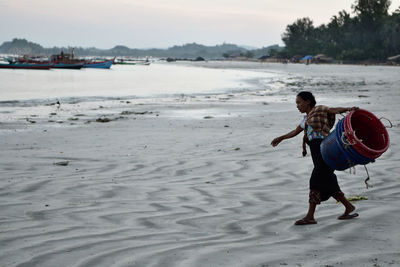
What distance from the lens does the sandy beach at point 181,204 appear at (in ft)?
11.3

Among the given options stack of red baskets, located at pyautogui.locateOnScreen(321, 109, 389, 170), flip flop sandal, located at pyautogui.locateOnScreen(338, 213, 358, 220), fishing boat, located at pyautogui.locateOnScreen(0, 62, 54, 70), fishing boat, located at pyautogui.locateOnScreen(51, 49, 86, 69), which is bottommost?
flip flop sandal, located at pyautogui.locateOnScreen(338, 213, 358, 220)

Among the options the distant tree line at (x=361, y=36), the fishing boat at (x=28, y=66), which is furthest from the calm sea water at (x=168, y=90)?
the distant tree line at (x=361, y=36)

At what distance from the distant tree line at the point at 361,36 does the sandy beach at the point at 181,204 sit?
89719 millimetres

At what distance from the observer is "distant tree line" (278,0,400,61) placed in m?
91.7

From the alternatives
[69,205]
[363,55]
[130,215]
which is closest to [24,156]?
[69,205]

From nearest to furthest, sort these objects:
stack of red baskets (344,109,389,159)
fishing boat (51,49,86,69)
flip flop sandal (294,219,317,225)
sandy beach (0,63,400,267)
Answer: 1. sandy beach (0,63,400,267)
2. stack of red baskets (344,109,389,159)
3. flip flop sandal (294,219,317,225)
4. fishing boat (51,49,86,69)

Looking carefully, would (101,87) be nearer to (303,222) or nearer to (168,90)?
(168,90)

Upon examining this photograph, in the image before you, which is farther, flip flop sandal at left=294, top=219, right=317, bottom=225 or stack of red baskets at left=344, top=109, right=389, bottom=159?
flip flop sandal at left=294, top=219, right=317, bottom=225

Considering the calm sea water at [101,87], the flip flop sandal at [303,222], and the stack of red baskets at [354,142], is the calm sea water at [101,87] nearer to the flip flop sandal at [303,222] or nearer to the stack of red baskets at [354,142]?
the flip flop sandal at [303,222]

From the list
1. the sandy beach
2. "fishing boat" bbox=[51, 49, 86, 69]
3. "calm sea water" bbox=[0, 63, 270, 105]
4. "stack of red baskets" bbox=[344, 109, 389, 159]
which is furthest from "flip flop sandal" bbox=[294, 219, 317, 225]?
"fishing boat" bbox=[51, 49, 86, 69]

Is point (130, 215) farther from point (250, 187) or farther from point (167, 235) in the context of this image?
point (250, 187)

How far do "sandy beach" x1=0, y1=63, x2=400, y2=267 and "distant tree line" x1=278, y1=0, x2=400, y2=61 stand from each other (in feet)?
294

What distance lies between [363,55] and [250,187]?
92.8m

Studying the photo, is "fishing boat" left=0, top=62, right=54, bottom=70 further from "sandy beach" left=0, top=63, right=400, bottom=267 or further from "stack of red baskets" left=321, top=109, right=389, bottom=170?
"stack of red baskets" left=321, top=109, right=389, bottom=170
